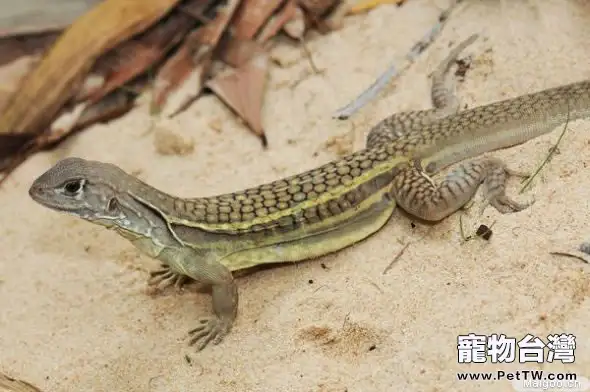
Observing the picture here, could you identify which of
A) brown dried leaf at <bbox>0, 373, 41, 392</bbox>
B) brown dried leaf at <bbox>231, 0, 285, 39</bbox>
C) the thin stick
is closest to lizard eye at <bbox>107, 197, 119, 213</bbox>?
brown dried leaf at <bbox>0, 373, 41, 392</bbox>

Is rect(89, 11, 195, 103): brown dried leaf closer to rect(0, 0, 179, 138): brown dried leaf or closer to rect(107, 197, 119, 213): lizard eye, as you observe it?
rect(0, 0, 179, 138): brown dried leaf

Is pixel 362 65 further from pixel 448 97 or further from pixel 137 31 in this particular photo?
pixel 137 31

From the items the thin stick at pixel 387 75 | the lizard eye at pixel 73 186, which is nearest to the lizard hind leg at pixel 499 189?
the thin stick at pixel 387 75

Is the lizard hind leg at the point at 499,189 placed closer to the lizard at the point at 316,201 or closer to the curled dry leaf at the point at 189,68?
the lizard at the point at 316,201

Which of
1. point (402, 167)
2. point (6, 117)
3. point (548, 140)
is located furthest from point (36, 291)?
point (548, 140)

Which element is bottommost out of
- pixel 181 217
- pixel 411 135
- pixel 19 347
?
pixel 19 347

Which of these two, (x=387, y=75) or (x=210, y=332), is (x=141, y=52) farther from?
(x=210, y=332)

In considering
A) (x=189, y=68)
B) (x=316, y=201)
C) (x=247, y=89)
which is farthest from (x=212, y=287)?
(x=189, y=68)
